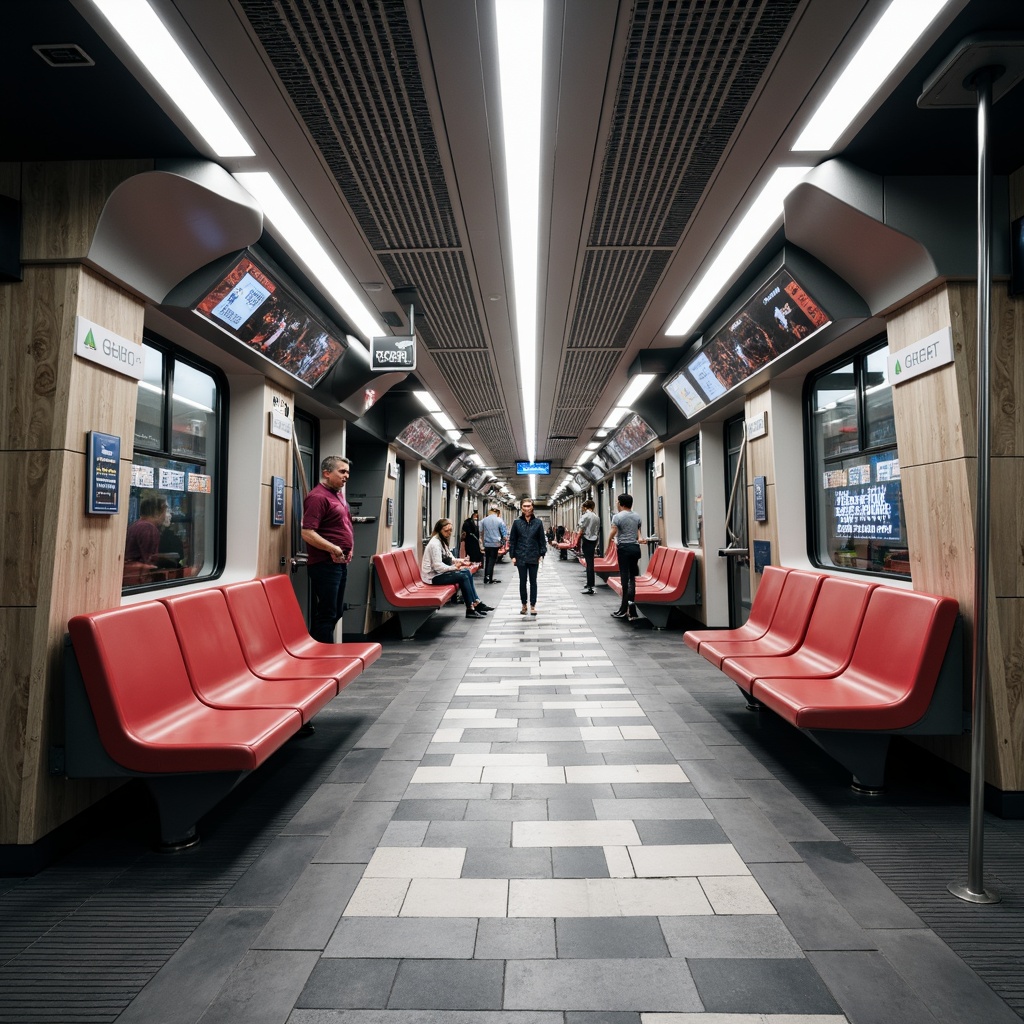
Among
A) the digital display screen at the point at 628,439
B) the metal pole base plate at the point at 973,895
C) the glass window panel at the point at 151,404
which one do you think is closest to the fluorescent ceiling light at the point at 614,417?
the digital display screen at the point at 628,439

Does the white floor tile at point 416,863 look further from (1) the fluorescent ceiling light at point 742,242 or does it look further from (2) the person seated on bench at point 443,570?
(2) the person seated on bench at point 443,570

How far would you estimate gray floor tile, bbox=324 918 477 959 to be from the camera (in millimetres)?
1767

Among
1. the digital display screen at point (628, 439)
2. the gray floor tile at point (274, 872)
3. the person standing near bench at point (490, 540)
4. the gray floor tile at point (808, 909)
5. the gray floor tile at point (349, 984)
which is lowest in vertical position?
the gray floor tile at point (274, 872)

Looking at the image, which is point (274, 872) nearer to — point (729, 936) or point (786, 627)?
point (729, 936)

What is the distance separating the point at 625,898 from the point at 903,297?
3.07 metres

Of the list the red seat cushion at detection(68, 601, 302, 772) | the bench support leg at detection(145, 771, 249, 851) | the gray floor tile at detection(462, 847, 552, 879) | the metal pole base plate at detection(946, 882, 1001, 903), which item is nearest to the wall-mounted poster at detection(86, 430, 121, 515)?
the red seat cushion at detection(68, 601, 302, 772)

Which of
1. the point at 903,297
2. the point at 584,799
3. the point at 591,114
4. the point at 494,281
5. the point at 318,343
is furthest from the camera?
the point at 318,343

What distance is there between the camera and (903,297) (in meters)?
3.15

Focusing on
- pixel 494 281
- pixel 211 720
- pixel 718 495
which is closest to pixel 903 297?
pixel 494 281

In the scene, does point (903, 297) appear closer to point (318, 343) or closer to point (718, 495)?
point (318, 343)

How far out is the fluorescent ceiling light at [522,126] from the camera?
7.06 ft

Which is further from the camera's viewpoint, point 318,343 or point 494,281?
point 318,343

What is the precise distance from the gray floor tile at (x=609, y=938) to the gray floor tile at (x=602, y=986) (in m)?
0.03

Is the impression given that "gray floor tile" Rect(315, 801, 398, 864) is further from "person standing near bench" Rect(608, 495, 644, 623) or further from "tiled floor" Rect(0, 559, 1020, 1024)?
"person standing near bench" Rect(608, 495, 644, 623)
